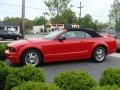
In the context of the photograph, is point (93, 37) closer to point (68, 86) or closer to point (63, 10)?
point (68, 86)

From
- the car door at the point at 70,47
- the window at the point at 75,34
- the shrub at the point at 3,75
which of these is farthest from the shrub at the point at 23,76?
the window at the point at 75,34

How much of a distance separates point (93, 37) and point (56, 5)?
34124 mm

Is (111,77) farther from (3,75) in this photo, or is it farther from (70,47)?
(70,47)

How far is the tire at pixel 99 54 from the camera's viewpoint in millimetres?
13562

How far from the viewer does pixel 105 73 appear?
6645 mm

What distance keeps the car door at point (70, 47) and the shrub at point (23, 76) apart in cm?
576

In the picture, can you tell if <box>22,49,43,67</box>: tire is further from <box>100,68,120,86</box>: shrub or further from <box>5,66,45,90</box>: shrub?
<box>100,68,120,86</box>: shrub

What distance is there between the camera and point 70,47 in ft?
42.5

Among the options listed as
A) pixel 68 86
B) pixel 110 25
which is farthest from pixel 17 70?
pixel 110 25

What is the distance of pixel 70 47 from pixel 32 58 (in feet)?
4.91

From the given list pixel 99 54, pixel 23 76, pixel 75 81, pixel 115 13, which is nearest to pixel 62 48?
pixel 99 54

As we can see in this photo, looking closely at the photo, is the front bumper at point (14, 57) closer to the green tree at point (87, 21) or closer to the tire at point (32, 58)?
the tire at point (32, 58)

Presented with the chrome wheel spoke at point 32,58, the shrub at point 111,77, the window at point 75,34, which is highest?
the window at point 75,34

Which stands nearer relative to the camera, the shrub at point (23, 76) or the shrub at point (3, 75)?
the shrub at point (23, 76)
